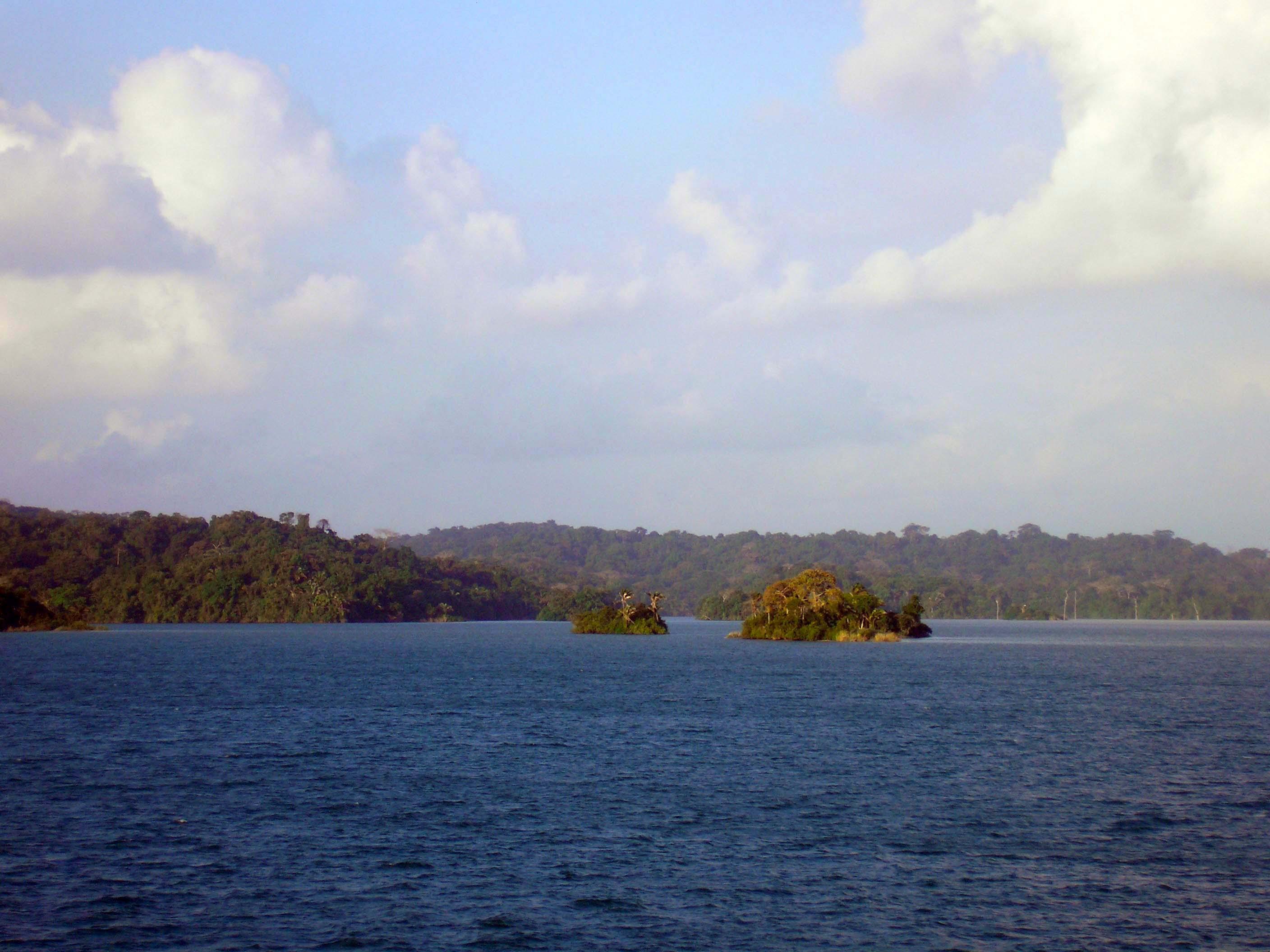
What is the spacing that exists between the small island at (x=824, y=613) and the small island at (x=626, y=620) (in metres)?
21.9

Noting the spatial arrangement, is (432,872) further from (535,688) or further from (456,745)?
(535,688)

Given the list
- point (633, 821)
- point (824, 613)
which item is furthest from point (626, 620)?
point (633, 821)

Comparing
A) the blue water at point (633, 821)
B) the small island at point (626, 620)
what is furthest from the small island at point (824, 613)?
the blue water at point (633, 821)

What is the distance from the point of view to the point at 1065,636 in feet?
643

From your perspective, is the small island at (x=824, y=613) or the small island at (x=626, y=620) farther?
the small island at (x=626, y=620)

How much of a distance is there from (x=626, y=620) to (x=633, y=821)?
149m

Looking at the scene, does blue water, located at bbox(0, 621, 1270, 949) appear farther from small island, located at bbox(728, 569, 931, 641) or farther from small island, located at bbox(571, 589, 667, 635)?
small island, located at bbox(571, 589, 667, 635)

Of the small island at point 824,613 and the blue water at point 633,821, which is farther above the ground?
the small island at point 824,613

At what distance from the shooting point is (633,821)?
116 feet

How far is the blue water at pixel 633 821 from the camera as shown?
25188 mm

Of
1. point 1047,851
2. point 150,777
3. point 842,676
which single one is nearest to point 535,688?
point 842,676

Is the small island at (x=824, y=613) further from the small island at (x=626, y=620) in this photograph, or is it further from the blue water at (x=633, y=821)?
the blue water at (x=633, y=821)

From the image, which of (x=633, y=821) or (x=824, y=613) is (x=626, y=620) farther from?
(x=633, y=821)

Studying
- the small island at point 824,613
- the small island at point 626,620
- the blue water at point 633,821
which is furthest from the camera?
the small island at point 626,620
